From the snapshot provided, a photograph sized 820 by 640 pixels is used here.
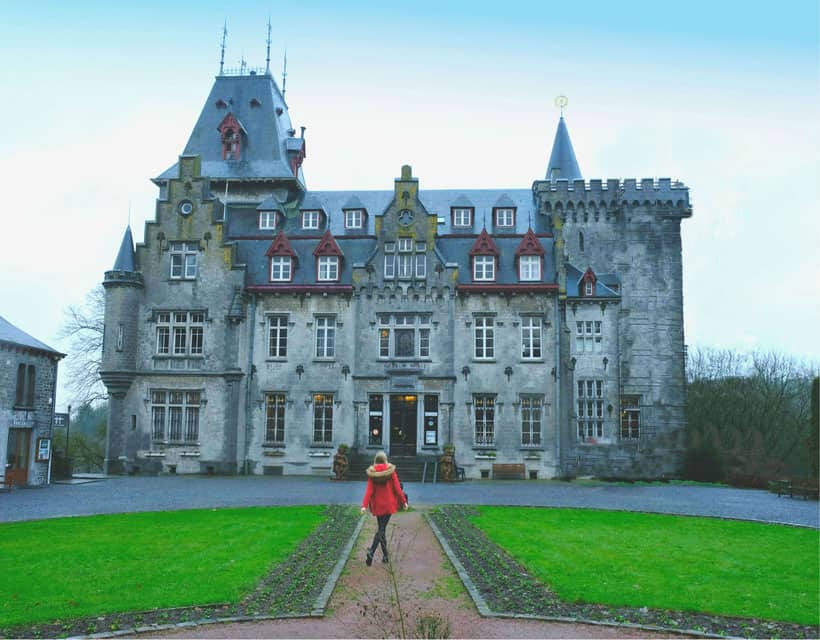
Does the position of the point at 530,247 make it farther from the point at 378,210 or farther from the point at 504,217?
the point at 378,210

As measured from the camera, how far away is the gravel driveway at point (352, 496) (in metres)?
24.4

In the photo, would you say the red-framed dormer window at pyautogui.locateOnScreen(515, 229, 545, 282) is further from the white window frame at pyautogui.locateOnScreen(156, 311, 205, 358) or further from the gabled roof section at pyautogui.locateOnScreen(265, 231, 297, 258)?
the white window frame at pyautogui.locateOnScreen(156, 311, 205, 358)

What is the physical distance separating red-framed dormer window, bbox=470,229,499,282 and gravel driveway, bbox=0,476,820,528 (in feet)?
35.2

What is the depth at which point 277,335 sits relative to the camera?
4062cm

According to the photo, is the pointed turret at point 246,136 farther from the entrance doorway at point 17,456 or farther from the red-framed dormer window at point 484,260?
the entrance doorway at point 17,456

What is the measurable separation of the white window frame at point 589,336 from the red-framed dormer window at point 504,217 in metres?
6.89

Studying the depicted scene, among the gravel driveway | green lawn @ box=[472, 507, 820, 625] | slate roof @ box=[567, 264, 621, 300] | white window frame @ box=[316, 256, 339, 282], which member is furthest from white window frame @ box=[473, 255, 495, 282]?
green lawn @ box=[472, 507, 820, 625]

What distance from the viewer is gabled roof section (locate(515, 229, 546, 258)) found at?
132 ft

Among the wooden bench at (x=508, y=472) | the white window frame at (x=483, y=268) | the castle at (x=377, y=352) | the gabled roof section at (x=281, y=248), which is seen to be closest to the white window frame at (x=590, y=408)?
the castle at (x=377, y=352)

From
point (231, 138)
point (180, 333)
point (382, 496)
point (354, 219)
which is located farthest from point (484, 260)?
point (382, 496)

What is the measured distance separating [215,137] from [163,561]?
124 ft

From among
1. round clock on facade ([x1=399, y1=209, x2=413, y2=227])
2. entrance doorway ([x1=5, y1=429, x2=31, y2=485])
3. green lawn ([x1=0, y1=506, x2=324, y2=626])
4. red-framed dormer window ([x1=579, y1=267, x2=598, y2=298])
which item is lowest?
green lawn ([x1=0, y1=506, x2=324, y2=626])

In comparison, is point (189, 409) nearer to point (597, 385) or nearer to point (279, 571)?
point (597, 385)

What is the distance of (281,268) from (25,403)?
14290mm
